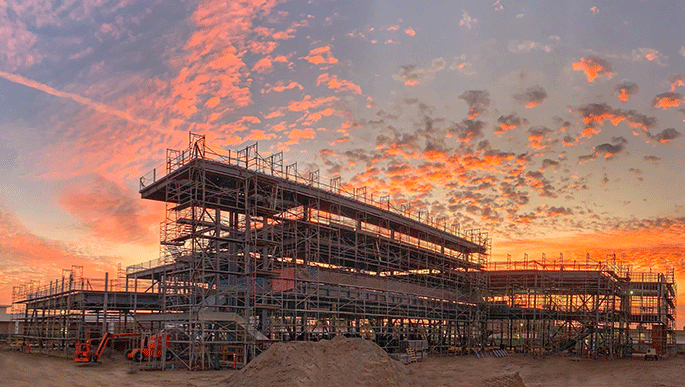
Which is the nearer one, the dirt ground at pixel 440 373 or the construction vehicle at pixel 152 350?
the dirt ground at pixel 440 373

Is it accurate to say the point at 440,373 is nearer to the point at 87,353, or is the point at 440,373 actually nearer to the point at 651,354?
the point at 651,354

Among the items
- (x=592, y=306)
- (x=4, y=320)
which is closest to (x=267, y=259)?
(x=592, y=306)

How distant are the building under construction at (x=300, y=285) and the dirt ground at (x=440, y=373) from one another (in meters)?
3.49

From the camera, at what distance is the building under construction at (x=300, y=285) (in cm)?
4059

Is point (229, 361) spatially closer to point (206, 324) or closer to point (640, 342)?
point (206, 324)

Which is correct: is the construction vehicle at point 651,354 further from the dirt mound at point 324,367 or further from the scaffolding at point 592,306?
the dirt mound at point 324,367

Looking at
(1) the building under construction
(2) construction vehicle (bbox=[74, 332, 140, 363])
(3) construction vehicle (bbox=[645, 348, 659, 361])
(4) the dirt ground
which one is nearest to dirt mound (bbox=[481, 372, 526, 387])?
(4) the dirt ground

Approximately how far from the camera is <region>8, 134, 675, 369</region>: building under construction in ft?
133

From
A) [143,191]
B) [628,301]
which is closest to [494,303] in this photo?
[628,301]

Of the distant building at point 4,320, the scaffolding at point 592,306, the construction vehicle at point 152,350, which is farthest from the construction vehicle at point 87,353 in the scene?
the distant building at point 4,320

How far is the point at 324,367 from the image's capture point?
29.1 m

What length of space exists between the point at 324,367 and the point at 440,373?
13980 mm

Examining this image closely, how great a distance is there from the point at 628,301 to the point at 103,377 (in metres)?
46.4

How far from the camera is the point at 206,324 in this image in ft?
127
